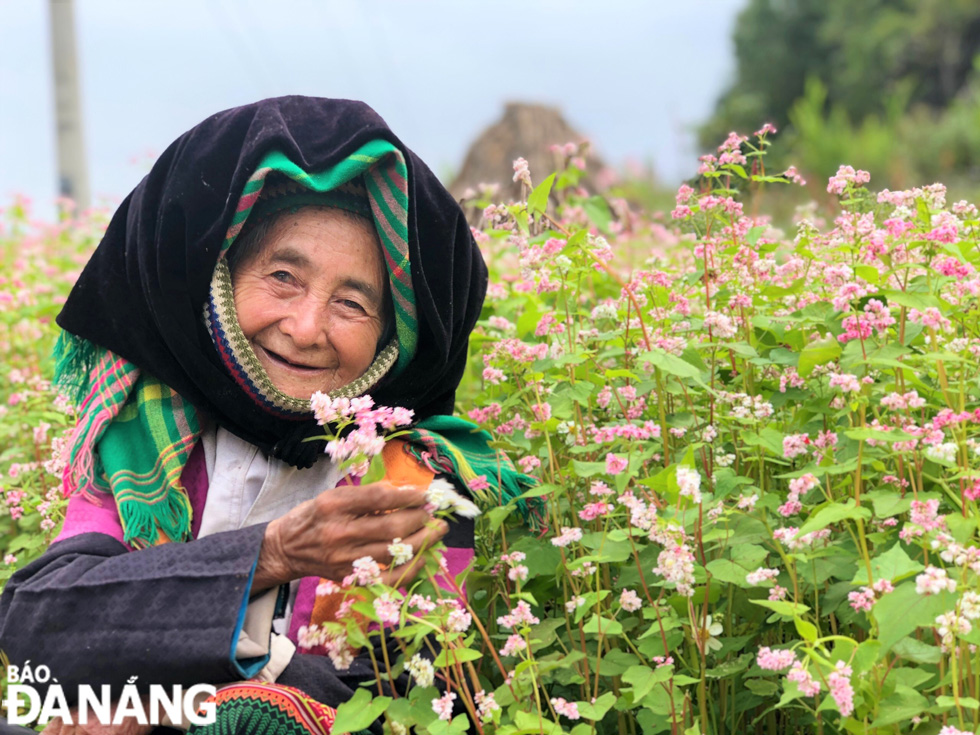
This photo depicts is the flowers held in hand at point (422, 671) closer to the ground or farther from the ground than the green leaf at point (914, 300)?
closer to the ground

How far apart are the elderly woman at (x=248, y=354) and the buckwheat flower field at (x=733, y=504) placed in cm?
20

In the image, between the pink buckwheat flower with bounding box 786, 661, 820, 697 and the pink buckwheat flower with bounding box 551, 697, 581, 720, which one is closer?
the pink buckwheat flower with bounding box 786, 661, 820, 697

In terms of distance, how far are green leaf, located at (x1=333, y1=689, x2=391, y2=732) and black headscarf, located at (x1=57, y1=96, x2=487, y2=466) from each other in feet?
2.33

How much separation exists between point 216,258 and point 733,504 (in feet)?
4.39

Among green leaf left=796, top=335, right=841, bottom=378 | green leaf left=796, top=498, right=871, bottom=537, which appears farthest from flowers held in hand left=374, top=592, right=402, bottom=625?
green leaf left=796, top=335, right=841, bottom=378

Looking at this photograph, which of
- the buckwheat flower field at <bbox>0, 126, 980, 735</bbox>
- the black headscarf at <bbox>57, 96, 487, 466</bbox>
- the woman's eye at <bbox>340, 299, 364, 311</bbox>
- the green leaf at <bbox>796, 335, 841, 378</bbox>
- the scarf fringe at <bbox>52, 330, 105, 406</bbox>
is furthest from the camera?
the scarf fringe at <bbox>52, 330, 105, 406</bbox>

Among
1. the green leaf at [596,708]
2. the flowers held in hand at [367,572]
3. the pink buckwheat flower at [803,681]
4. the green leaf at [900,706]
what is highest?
the flowers held in hand at [367,572]

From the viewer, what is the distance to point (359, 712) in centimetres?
185

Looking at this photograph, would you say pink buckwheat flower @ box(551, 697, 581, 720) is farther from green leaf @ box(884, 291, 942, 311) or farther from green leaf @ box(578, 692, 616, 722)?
green leaf @ box(884, 291, 942, 311)

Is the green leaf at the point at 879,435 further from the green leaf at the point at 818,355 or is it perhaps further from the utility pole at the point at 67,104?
the utility pole at the point at 67,104

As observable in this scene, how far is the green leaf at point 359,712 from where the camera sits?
1811mm

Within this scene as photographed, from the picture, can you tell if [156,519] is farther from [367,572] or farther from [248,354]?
[367,572]

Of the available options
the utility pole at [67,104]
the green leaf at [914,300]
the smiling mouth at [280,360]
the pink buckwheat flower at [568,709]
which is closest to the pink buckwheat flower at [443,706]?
the pink buckwheat flower at [568,709]

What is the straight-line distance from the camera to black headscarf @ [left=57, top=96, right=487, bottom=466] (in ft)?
7.59
